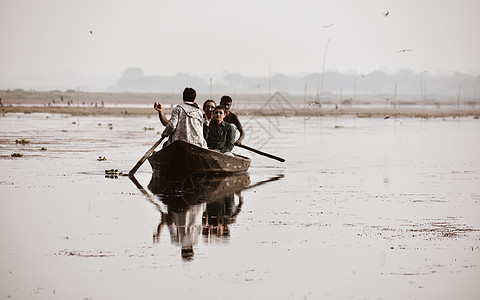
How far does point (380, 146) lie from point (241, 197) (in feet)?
52.6

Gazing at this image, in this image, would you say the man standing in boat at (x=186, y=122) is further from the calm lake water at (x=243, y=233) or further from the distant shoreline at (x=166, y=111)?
the distant shoreline at (x=166, y=111)

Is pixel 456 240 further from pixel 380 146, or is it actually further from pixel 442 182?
pixel 380 146

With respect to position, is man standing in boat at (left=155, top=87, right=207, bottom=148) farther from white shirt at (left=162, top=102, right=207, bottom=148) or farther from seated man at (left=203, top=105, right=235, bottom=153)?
seated man at (left=203, top=105, right=235, bottom=153)

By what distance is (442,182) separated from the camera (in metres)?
17.9

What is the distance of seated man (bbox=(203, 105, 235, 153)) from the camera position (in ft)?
59.8

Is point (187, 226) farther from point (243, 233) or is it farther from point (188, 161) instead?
point (188, 161)

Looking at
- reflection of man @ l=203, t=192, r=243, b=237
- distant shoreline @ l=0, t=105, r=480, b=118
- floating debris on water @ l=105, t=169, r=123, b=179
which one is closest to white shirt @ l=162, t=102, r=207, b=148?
floating debris on water @ l=105, t=169, r=123, b=179

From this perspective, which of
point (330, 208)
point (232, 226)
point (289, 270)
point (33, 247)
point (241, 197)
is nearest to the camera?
point (289, 270)

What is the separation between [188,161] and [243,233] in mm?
6447

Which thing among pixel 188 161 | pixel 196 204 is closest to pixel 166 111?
pixel 188 161

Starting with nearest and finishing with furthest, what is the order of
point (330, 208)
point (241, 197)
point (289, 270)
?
1. point (289, 270)
2. point (330, 208)
3. point (241, 197)

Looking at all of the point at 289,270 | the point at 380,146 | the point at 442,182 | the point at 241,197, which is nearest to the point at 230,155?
the point at 241,197

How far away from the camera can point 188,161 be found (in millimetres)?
17297

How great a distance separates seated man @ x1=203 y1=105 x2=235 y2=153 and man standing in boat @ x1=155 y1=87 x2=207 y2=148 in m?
1.07
